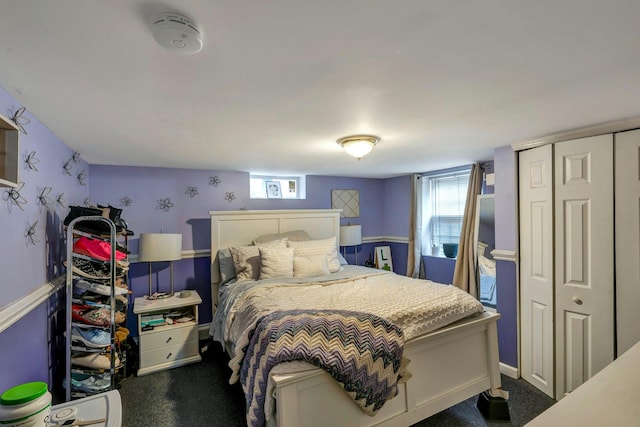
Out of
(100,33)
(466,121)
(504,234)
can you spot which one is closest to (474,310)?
(504,234)

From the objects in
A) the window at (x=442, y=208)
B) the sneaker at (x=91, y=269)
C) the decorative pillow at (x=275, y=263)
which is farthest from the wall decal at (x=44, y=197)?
the window at (x=442, y=208)

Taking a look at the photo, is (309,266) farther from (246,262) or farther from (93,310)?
(93,310)

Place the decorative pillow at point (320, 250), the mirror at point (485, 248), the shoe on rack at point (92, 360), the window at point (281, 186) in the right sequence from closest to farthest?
the shoe on rack at point (92, 360), the mirror at point (485, 248), the decorative pillow at point (320, 250), the window at point (281, 186)

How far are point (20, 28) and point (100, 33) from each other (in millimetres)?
238

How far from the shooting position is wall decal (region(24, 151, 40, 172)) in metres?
1.67

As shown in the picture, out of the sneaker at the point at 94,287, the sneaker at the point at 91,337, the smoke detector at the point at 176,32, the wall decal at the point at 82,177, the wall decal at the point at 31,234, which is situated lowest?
the sneaker at the point at 91,337

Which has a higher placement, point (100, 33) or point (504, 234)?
point (100, 33)

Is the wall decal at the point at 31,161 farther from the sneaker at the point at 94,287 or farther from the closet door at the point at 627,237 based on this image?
the closet door at the point at 627,237

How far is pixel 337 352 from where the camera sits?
65.2 inches

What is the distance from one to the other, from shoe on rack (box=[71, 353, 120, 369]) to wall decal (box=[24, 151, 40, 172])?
143 cm

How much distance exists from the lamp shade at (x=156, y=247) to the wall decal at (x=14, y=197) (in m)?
1.40

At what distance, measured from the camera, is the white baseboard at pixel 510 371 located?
105 inches

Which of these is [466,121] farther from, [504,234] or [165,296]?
[165,296]

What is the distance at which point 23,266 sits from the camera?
5.33 feet
